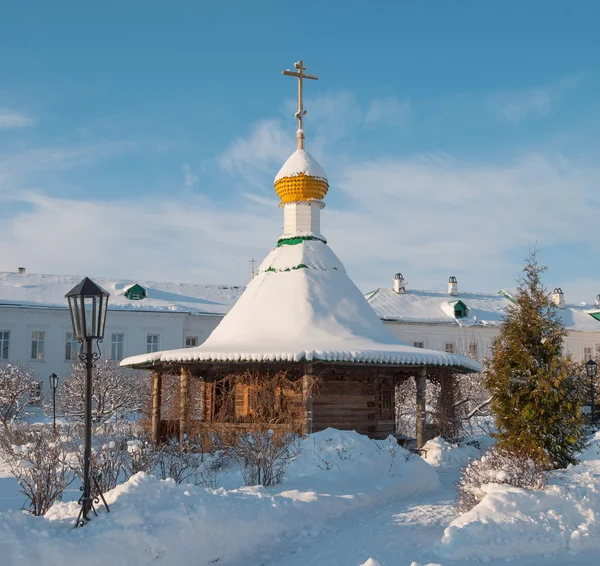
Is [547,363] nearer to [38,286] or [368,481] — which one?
[368,481]

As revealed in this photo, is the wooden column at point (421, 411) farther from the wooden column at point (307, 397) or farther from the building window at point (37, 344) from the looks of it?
the building window at point (37, 344)

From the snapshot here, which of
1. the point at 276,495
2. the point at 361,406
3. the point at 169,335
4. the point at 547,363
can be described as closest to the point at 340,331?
the point at 361,406

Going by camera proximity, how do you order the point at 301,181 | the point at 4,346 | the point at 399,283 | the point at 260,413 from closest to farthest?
the point at 260,413 → the point at 301,181 → the point at 4,346 → the point at 399,283

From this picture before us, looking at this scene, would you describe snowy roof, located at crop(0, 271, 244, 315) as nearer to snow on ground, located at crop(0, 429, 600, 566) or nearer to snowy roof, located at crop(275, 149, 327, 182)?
snowy roof, located at crop(275, 149, 327, 182)

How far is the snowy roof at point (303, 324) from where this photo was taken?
13367mm

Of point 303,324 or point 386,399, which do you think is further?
point 386,399

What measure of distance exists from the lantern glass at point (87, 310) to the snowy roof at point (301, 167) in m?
11.3

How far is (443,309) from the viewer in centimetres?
4044

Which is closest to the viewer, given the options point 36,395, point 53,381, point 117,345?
point 53,381

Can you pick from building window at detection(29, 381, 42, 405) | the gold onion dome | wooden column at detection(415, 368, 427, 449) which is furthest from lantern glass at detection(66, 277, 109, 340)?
building window at detection(29, 381, 42, 405)

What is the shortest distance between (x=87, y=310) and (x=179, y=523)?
2.25 m

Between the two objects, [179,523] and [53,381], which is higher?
[53,381]

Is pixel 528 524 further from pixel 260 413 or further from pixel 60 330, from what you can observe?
pixel 60 330

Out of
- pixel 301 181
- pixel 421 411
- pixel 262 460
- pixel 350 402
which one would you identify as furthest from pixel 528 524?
pixel 301 181
